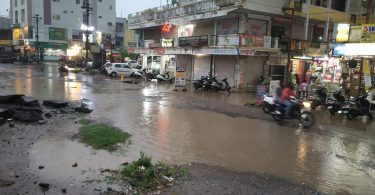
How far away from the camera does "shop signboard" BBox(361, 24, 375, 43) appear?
1570 centimetres

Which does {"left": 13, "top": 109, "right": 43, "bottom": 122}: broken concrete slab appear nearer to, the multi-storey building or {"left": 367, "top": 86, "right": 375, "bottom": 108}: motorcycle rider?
{"left": 367, "top": 86, "right": 375, "bottom": 108}: motorcycle rider

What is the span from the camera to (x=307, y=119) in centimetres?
1220

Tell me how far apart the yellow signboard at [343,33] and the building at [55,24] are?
50038 mm

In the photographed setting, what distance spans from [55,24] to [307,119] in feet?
207

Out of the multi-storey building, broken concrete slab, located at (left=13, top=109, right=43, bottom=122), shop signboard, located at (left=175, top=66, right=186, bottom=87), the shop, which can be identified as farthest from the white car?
broken concrete slab, located at (left=13, top=109, right=43, bottom=122)

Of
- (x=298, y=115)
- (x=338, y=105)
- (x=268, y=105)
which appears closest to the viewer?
(x=298, y=115)

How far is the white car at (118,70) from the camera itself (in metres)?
36.3

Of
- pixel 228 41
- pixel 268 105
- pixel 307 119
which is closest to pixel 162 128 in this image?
pixel 307 119

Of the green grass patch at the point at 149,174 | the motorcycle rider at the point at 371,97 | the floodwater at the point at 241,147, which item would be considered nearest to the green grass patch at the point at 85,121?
the floodwater at the point at 241,147

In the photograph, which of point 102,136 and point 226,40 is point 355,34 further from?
point 102,136

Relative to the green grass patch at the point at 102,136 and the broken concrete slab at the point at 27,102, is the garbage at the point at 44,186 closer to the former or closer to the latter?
the green grass patch at the point at 102,136

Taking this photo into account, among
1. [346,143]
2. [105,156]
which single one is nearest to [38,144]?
[105,156]

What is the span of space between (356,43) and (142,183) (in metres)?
14.7

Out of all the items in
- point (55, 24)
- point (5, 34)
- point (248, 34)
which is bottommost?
point (248, 34)
